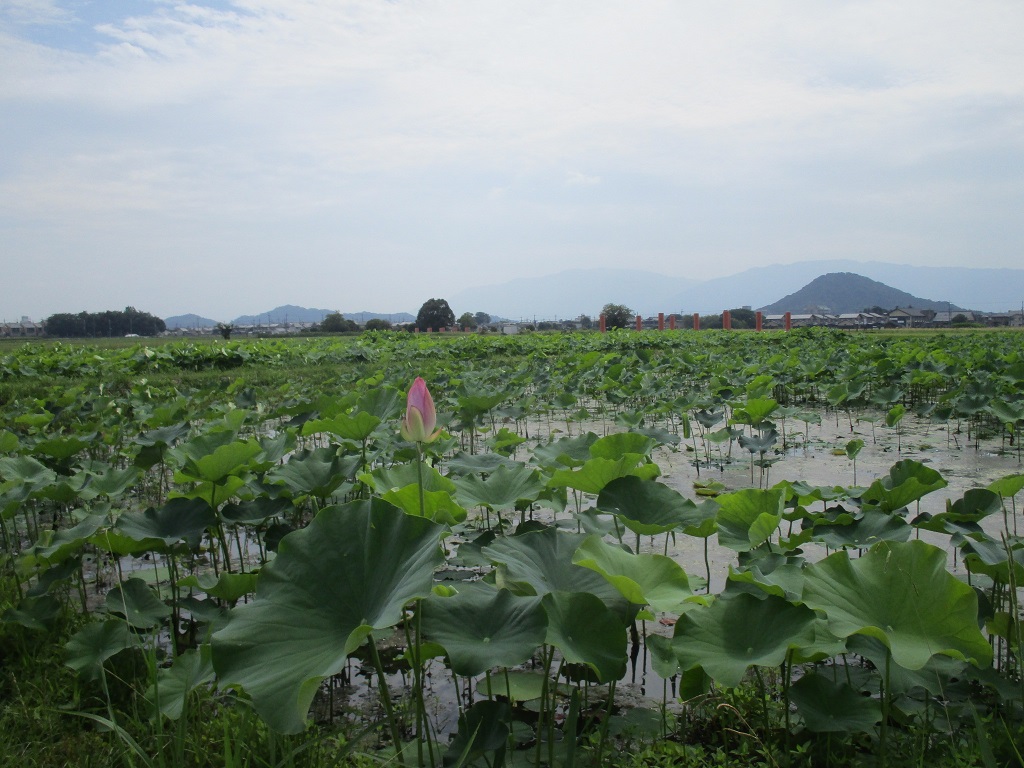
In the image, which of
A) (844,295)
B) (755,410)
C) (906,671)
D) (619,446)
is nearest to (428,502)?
(619,446)

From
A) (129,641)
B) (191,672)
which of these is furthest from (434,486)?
(129,641)

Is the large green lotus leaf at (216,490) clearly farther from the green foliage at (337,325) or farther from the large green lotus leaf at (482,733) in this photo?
the green foliage at (337,325)

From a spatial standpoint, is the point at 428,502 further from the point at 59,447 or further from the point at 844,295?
the point at 844,295

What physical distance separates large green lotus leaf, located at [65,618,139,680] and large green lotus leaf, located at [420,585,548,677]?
87 centimetres

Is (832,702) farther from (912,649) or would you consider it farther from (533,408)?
(533,408)

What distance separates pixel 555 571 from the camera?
127 centimetres

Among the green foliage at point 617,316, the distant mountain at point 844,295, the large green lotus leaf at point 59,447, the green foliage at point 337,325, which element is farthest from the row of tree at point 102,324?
the distant mountain at point 844,295

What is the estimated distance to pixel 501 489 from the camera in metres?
1.79

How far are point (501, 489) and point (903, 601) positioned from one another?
38.1 inches

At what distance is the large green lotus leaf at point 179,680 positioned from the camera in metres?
1.30

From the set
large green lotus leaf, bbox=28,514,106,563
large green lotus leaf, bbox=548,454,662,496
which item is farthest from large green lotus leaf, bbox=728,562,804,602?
large green lotus leaf, bbox=28,514,106,563

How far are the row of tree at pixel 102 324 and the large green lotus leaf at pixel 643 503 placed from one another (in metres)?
45.7

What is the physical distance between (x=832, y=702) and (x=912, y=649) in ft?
1.02

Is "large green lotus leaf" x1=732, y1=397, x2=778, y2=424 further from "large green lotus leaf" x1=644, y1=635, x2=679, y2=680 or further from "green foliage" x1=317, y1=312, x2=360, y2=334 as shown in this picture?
"green foliage" x1=317, y1=312, x2=360, y2=334
